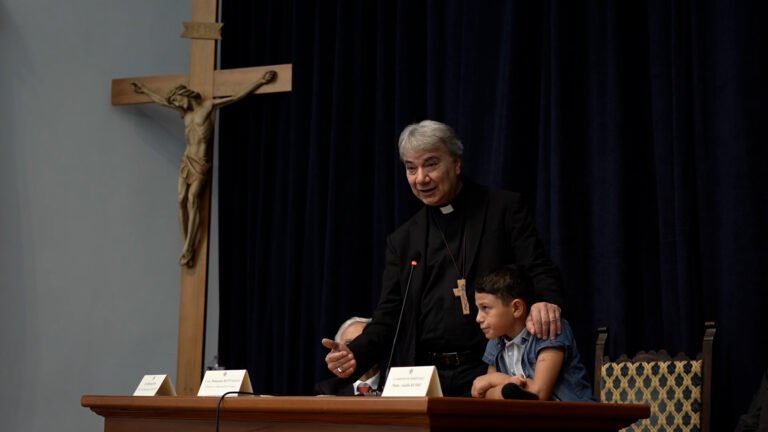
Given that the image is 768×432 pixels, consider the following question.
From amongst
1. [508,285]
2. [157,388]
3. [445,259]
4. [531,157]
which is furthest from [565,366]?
[531,157]

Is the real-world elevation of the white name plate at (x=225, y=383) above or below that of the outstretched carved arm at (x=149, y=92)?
below

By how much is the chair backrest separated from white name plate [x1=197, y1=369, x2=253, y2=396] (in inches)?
81.7

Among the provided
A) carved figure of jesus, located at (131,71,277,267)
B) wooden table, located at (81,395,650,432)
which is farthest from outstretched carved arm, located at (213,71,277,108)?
wooden table, located at (81,395,650,432)

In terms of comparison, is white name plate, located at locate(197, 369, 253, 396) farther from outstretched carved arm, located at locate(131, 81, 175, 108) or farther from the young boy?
outstretched carved arm, located at locate(131, 81, 175, 108)

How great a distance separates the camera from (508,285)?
270 centimetres

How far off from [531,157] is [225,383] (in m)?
2.72

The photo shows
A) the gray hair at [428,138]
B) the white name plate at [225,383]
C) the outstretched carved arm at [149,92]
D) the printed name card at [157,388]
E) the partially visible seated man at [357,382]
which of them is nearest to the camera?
the white name plate at [225,383]

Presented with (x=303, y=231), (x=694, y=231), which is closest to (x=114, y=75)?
(x=303, y=231)

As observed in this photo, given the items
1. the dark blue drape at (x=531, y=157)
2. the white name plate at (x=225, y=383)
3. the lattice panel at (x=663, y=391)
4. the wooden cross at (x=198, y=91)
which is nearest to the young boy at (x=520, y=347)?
the white name plate at (x=225, y=383)

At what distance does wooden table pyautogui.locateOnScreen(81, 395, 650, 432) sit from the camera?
5.88 ft

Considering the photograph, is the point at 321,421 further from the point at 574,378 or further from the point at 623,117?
the point at 623,117

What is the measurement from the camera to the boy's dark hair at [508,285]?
2.70 m

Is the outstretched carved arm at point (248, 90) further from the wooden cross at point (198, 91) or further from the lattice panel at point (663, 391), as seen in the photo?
the lattice panel at point (663, 391)

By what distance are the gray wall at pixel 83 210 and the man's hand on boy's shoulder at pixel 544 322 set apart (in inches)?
131
